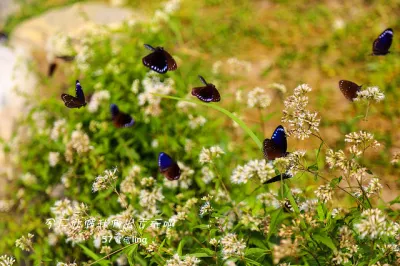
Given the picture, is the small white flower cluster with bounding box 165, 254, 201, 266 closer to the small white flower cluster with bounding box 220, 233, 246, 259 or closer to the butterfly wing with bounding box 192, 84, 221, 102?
the small white flower cluster with bounding box 220, 233, 246, 259

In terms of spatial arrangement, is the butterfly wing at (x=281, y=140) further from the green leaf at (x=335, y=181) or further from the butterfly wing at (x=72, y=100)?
the butterfly wing at (x=72, y=100)

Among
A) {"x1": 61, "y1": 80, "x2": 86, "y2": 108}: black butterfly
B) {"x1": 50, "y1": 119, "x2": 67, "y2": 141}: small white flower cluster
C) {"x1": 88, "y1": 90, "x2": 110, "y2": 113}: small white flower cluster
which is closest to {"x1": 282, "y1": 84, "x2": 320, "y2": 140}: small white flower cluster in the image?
{"x1": 61, "y1": 80, "x2": 86, "y2": 108}: black butterfly

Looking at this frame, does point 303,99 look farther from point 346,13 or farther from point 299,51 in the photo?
point 346,13

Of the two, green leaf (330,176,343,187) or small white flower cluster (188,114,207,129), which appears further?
small white flower cluster (188,114,207,129)

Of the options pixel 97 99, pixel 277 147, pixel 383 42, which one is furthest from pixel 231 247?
pixel 97 99

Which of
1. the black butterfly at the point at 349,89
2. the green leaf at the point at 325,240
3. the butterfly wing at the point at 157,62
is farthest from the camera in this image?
the butterfly wing at the point at 157,62

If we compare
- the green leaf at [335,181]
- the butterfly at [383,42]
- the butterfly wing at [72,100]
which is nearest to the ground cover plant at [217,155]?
→ the green leaf at [335,181]
